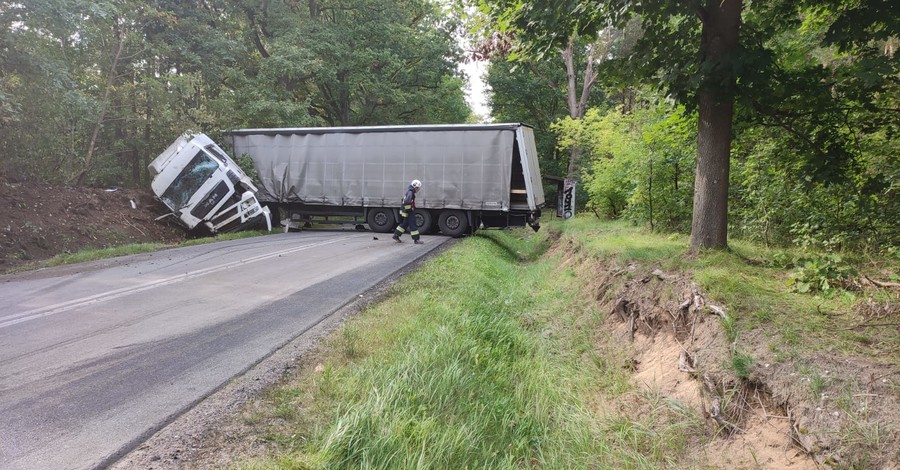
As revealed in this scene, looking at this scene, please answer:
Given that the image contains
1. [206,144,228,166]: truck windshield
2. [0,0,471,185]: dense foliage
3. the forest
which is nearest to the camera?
the forest

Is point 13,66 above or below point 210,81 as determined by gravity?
below

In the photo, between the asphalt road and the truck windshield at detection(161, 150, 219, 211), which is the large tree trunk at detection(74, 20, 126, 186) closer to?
the truck windshield at detection(161, 150, 219, 211)

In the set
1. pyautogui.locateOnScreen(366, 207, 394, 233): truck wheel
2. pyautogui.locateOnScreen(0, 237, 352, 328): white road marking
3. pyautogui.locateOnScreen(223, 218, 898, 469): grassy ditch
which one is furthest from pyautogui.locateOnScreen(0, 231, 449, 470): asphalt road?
pyautogui.locateOnScreen(366, 207, 394, 233): truck wheel

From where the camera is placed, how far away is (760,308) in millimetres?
4035

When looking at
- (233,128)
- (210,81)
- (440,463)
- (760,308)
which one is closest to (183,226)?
(233,128)

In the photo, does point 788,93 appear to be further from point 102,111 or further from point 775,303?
point 102,111

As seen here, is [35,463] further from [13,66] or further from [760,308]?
[13,66]

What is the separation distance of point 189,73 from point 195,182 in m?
6.13

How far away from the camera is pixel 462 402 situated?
3814mm

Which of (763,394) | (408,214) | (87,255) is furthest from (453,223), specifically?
(763,394)

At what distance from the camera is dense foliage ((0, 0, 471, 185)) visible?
447 inches

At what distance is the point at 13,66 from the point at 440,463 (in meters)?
13.5

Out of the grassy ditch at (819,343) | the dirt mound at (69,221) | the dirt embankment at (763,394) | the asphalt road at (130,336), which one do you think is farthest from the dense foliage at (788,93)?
the dirt mound at (69,221)

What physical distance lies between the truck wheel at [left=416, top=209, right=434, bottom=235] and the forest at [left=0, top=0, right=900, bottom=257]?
5.11 metres
